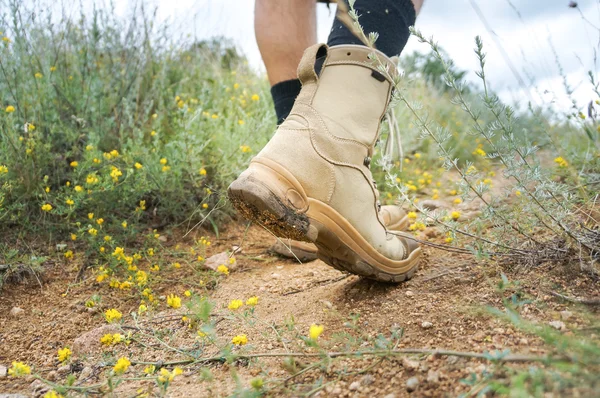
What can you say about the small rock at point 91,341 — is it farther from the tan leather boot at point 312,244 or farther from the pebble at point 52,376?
the tan leather boot at point 312,244

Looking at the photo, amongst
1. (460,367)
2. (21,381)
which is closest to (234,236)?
(21,381)

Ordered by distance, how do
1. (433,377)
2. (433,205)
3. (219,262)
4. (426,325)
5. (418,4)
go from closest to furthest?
(433,377), (426,325), (418,4), (219,262), (433,205)

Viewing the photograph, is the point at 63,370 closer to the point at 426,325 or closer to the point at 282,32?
the point at 426,325

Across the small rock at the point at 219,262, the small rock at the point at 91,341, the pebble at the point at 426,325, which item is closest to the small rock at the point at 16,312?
the small rock at the point at 91,341

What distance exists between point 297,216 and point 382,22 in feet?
2.39

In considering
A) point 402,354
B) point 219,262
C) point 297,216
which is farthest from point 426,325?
point 219,262

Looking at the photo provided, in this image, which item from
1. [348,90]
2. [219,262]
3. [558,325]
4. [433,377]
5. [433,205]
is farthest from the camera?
[433,205]

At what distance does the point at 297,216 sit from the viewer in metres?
1.44

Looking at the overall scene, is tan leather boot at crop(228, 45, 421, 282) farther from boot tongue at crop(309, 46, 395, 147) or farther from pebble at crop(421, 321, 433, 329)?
pebble at crop(421, 321, 433, 329)

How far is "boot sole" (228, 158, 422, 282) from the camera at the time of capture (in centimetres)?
139

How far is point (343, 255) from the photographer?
159 centimetres

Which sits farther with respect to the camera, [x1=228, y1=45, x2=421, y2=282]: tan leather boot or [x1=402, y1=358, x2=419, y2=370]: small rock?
[x1=228, y1=45, x2=421, y2=282]: tan leather boot

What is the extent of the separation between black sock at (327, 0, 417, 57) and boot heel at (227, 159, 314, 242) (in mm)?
551

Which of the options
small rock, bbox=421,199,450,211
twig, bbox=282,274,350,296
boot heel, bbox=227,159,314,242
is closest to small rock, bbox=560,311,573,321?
boot heel, bbox=227,159,314,242
